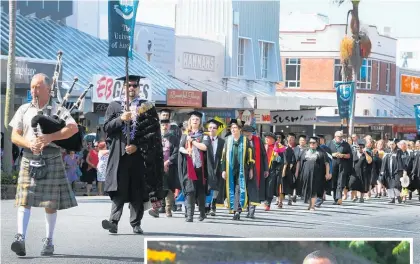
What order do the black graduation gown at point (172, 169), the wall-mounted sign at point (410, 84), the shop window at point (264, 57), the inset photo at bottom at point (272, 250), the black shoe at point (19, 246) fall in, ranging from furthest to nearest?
the wall-mounted sign at point (410, 84)
the shop window at point (264, 57)
the black graduation gown at point (172, 169)
the black shoe at point (19, 246)
the inset photo at bottom at point (272, 250)

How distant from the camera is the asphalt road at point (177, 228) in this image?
10.0 m

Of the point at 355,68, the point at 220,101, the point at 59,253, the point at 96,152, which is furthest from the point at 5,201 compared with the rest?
the point at 355,68

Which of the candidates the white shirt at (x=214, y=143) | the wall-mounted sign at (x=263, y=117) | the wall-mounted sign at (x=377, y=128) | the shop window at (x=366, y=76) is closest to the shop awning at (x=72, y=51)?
the wall-mounted sign at (x=263, y=117)

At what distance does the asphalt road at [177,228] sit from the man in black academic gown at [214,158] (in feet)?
1.67

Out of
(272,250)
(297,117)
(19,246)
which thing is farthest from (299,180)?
(272,250)

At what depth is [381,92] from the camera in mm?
61000

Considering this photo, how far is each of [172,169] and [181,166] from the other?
70 centimetres

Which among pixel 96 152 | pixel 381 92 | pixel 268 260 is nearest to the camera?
pixel 268 260

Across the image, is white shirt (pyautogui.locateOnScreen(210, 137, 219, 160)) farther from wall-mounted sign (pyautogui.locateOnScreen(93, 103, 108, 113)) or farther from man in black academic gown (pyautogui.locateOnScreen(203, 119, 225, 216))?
wall-mounted sign (pyautogui.locateOnScreen(93, 103, 108, 113))

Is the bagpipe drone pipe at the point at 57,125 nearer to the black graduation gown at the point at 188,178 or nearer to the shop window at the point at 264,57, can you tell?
the black graduation gown at the point at 188,178

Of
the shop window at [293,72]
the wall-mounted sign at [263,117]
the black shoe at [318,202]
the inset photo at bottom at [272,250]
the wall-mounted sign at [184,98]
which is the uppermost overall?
the shop window at [293,72]

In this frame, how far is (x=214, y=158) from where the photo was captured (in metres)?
15.9

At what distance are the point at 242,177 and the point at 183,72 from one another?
2202 cm

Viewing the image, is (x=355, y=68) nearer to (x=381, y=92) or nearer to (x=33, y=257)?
(x=381, y=92)
